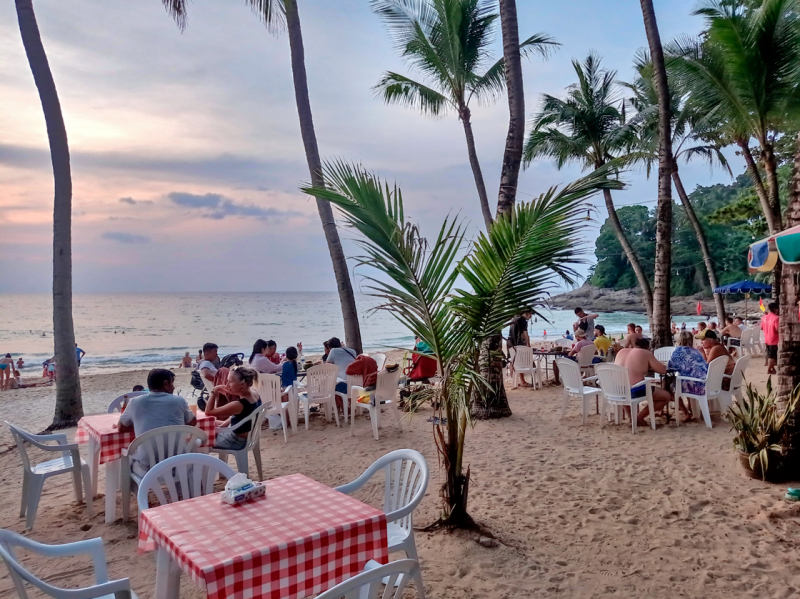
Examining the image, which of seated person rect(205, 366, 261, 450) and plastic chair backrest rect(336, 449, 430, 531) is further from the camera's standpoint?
seated person rect(205, 366, 261, 450)

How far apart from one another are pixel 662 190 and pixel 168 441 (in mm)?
9366

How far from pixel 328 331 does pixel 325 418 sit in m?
35.8

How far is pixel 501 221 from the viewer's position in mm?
3479

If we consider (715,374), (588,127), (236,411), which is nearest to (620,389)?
(715,374)

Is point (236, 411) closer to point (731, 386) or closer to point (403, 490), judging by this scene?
point (403, 490)

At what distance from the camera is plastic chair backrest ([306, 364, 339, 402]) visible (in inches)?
279

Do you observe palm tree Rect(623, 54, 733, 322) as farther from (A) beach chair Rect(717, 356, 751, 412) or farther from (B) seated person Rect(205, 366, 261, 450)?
(B) seated person Rect(205, 366, 261, 450)

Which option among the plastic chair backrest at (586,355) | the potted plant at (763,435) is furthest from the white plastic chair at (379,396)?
the plastic chair backrest at (586,355)

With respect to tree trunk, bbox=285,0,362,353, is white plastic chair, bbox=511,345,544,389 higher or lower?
lower

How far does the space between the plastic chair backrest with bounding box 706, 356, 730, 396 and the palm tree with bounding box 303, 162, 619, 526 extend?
13.9 ft

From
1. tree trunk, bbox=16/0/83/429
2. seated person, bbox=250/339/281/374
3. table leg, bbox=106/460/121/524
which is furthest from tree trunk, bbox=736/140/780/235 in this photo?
tree trunk, bbox=16/0/83/429

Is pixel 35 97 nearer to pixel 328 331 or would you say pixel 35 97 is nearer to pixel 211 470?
pixel 211 470

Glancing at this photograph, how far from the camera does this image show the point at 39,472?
4180 millimetres

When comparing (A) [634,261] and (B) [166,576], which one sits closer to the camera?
(B) [166,576]
